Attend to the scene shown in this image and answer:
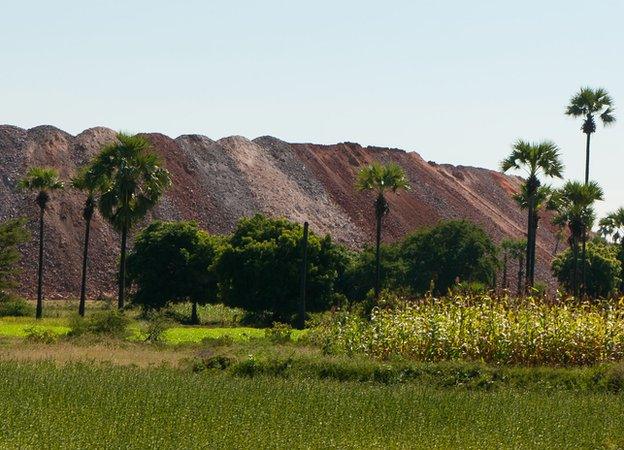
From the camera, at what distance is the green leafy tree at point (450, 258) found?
7650 centimetres

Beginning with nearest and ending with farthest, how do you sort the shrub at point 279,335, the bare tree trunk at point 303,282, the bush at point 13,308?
the shrub at point 279,335 → the bare tree trunk at point 303,282 → the bush at point 13,308

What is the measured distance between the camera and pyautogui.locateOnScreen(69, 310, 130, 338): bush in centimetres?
4000

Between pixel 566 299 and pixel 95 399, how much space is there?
15.8 meters

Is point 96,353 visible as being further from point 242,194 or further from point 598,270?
point 242,194

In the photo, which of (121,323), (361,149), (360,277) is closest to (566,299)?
(121,323)

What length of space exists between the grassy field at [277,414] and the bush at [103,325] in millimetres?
13421

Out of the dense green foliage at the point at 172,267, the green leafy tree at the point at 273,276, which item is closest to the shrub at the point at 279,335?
the green leafy tree at the point at 273,276

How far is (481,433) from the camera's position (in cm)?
1900

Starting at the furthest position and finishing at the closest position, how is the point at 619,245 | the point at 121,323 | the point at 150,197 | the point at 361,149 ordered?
the point at 361,149 < the point at 619,245 < the point at 150,197 < the point at 121,323

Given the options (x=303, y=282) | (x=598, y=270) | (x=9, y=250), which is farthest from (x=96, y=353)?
(x=598, y=270)

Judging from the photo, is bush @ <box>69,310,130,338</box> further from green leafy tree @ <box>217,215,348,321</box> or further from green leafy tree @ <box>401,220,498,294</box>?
green leafy tree @ <box>401,220,498,294</box>

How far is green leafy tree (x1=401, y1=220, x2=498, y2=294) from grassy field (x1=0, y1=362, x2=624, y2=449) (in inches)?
1993

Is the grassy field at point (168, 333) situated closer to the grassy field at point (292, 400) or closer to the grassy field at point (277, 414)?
the grassy field at point (292, 400)

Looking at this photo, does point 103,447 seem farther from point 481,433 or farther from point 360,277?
point 360,277
